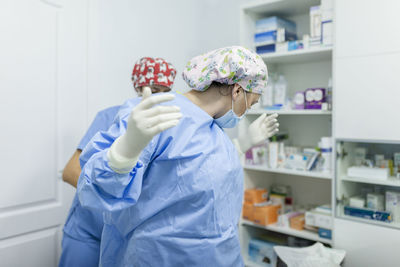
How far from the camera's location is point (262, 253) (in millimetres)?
2299

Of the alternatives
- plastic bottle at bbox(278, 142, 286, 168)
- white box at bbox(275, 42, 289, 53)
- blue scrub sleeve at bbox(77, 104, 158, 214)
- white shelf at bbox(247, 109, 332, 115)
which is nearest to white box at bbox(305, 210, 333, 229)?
plastic bottle at bbox(278, 142, 286, 168)

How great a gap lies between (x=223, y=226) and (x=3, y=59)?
1.35 m

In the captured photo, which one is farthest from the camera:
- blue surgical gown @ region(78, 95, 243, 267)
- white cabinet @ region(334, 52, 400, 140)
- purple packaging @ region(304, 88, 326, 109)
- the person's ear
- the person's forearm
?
purple packaging @ region(304, 88, 326, 109)

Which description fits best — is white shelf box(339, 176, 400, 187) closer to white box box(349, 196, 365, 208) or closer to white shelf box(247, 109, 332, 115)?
white box box(349, 196, 365, 208)

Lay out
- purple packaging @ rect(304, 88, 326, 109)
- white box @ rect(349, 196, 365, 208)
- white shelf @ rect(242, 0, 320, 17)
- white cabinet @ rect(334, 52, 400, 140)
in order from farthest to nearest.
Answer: white shelf @ rect(242, 0, 320, 17) → purple packaging @ rect(304, 88, 326, 109) → white box @ rect(349, 196, 365, 208) → white cabinet @ rect(334, 52, 400, 140)

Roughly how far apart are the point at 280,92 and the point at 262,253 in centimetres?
Result: 111

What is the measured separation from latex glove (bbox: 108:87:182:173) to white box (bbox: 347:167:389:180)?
143 cm

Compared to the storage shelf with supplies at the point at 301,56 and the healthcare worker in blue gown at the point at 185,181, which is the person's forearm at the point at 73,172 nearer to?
the healthcare worker in blue gown at the point at 185,181

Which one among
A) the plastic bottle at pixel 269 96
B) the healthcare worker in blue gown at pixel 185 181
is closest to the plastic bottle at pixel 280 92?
the plastic bottle at pixel 269 96

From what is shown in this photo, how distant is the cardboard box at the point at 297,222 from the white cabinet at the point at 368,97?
24.2 inches

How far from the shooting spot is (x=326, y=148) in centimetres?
199

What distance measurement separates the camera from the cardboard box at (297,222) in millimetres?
2130

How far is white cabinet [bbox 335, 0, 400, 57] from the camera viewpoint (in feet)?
5.48

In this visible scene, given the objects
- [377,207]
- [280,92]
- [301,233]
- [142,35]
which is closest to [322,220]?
[301,233]
